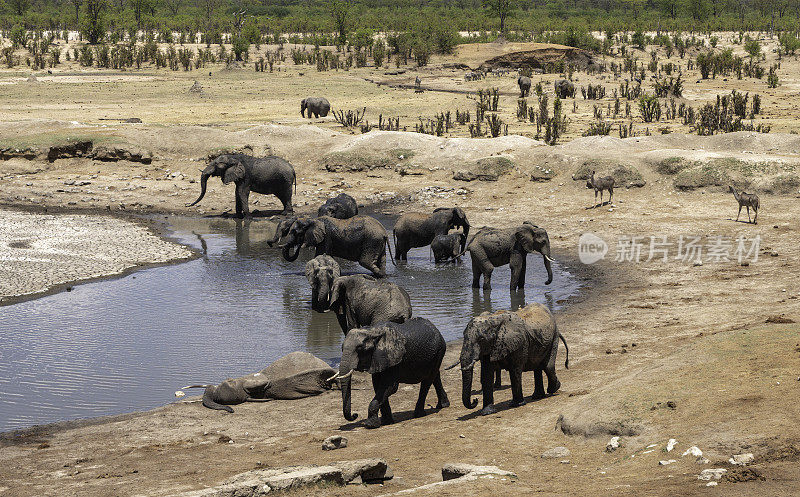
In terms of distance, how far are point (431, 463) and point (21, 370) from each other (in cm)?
693

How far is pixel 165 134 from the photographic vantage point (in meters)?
30.6

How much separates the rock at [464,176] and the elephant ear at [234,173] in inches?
241

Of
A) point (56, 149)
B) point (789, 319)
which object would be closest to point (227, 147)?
point (56, 149)

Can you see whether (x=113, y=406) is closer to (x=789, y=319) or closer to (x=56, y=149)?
(x=789, y=319)

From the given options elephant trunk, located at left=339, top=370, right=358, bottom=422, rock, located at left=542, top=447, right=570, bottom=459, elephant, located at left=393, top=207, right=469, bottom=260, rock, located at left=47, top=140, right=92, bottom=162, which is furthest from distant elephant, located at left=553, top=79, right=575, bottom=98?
rock, located at left=542, top=447, right=570, bottom=459

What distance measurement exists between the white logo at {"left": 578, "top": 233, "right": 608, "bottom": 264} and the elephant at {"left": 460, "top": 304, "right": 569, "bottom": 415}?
918 cm

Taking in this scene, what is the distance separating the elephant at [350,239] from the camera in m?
18.1

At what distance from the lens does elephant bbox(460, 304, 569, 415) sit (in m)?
10.2

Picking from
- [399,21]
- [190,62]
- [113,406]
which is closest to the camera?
[113,406]

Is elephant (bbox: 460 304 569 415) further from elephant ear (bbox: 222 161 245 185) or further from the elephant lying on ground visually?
elephant ear (bbox: 222 161 245 185)

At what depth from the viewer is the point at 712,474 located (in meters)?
7.28

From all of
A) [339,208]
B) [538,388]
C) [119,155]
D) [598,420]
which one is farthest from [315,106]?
[598,420]

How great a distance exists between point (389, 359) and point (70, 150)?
22.7 metres

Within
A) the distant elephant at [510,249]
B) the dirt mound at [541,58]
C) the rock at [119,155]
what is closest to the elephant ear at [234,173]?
the rock at [119,155]
